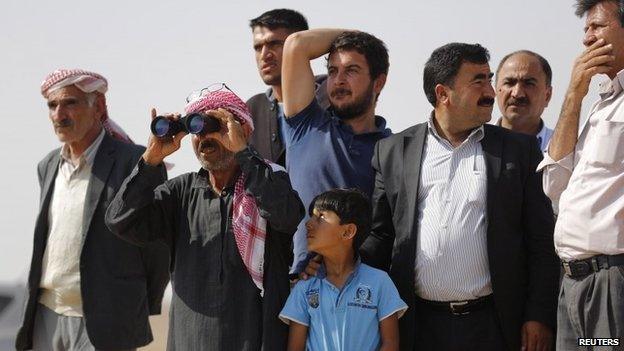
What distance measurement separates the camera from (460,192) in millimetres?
6117

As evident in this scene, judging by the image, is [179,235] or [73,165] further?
[73,165]

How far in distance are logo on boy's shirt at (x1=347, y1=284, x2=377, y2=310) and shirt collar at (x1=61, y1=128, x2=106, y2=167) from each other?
240 cm

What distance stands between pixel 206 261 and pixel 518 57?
3.30m

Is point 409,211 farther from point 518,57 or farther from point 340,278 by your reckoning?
point 518,57

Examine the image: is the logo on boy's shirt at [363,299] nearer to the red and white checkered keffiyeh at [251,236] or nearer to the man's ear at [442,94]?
the red and white checkered keffiyeh at [251,236]

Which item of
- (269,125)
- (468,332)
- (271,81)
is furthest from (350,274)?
(271,81)

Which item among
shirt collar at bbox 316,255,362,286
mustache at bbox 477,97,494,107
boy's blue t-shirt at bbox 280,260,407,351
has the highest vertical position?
mustache at bbox 477,97,494,107

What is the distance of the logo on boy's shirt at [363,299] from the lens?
5941 millimetres

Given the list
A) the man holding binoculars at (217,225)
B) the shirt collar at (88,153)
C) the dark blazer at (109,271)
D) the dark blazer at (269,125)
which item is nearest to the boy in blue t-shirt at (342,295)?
the man holding binoculars at (217,225)

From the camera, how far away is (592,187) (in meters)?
5.58

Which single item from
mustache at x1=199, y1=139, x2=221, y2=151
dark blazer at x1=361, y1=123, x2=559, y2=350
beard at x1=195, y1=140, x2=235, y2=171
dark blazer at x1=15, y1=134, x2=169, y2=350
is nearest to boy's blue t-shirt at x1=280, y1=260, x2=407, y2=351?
dark blazer at x1=361, y1=123, x2=559, y2=350

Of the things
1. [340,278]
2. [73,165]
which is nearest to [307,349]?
[340,278]

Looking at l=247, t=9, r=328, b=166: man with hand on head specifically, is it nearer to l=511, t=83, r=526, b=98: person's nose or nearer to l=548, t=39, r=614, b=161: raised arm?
l=511, t=83, r=526, b=98: person's nose

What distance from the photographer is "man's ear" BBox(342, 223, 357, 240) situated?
609 cm
